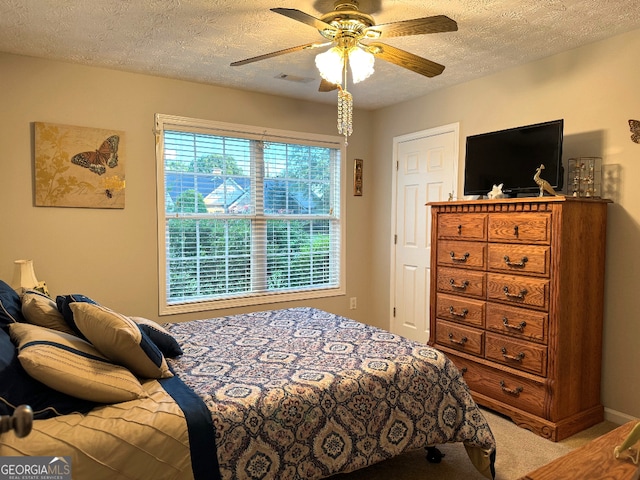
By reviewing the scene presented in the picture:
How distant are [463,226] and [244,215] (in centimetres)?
200

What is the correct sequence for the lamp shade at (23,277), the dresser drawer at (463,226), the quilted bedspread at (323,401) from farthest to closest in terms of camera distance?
the dresser drawer at (463,226) < the lamp shade at (23,277) < the quilted bedspread at (323,401)

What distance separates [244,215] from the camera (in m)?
4.20

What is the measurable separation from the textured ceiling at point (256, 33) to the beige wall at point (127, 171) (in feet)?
0.48

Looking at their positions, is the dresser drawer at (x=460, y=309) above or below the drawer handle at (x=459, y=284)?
below

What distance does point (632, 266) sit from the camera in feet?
9.29

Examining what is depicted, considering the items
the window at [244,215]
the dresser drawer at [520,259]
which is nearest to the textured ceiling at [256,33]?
the window at [244,215]

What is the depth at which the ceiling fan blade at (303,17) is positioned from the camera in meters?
1.95

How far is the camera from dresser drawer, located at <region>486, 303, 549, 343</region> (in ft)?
9.00

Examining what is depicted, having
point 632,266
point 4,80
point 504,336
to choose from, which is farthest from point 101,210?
point 632,266

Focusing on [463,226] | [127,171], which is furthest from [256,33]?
[463,226]

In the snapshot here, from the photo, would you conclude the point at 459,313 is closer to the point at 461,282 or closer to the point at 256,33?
the point at 461,282

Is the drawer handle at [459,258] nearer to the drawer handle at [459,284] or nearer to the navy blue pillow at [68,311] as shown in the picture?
the drawer handle at [459,284]

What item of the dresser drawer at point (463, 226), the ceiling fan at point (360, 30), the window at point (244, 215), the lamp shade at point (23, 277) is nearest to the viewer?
the ceiling fan at point (360, 30)

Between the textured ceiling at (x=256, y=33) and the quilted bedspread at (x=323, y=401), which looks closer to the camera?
the quilted bedspread at (x=323, y=401)
